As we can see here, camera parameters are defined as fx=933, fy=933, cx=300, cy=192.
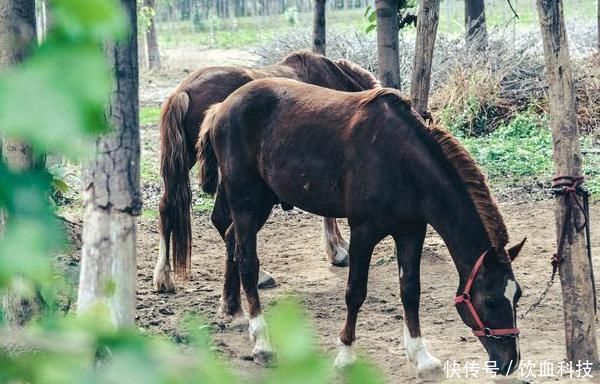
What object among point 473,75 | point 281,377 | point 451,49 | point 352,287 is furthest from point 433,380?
point 451,49

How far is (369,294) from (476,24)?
338 inches

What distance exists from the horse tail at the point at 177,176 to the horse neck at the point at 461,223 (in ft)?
7.43

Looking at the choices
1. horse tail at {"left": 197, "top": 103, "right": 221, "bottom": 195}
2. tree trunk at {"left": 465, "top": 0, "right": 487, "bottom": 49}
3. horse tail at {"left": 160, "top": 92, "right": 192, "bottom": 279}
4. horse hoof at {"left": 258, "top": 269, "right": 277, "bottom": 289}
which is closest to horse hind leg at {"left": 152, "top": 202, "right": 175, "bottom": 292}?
horse tail at {"left": 160, "top": 92, "right": 192, "bottom": 279}

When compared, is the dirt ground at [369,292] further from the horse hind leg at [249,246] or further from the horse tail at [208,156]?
the horse tail at [208,156]

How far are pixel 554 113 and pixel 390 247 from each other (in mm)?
3378

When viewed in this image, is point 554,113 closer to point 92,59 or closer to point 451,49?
point 92,59

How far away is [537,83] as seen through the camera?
500 inches

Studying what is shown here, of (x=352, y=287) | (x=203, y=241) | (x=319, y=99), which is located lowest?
(x=203, y=241)

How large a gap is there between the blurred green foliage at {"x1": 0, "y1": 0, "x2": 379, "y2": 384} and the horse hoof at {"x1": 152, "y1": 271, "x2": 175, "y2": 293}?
628cm

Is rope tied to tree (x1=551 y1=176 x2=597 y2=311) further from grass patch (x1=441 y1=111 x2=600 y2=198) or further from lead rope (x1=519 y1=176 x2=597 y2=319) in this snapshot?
grass patch (x1=441 y1=111 x2=600 y2=198)

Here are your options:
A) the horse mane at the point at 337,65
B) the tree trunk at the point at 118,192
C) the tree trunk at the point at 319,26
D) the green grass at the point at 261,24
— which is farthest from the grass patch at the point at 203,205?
the green grass at the point at 261,24

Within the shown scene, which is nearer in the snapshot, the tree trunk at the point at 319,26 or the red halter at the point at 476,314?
the red halter at the point at 476,314

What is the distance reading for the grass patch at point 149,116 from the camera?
15.7m

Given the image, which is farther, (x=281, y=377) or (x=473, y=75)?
(x=473, y=75)
